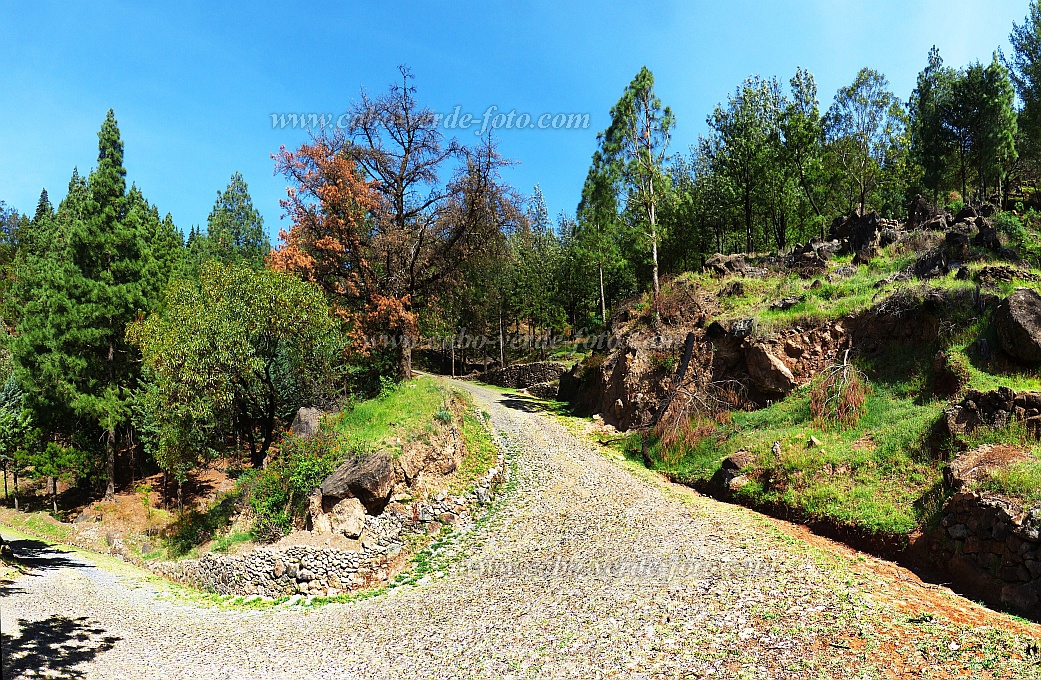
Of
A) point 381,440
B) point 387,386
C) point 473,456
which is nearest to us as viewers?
point 381,440

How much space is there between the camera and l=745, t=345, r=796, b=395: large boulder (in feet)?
54.1

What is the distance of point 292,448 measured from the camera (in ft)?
46.8

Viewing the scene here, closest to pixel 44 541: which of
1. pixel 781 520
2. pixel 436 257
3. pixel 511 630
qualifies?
pixel 436 257

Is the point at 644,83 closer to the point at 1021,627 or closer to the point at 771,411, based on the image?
the point at 771,411

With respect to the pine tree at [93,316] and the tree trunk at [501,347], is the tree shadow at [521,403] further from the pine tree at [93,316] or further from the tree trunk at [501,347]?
the pine tree at [93,316]

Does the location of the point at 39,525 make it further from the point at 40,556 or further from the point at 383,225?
the point at 383,225

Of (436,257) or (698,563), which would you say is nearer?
(698,563)

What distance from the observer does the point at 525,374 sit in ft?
124

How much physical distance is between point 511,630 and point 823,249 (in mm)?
22372

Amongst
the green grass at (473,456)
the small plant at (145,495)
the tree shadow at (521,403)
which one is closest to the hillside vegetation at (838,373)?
the tree shadow at (521,403)

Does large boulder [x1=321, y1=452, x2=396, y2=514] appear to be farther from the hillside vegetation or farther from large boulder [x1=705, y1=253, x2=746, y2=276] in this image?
large boulder [x1=705, y1=253, x2=746, y2=276]

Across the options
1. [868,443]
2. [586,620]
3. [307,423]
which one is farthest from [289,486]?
[868,443]

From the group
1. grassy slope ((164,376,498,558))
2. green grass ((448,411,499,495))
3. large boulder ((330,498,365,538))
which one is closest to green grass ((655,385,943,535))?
green grass ((448,411,499,495))

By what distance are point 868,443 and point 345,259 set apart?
17.0 meters
